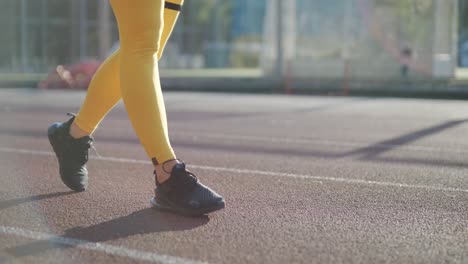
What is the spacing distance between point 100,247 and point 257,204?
1169 mm

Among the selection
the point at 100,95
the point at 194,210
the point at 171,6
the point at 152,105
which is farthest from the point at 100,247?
the point at 171,6

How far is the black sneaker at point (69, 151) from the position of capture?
3.82 m

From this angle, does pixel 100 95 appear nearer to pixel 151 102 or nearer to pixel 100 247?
pixel 151 102

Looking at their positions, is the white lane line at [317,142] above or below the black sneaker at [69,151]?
below

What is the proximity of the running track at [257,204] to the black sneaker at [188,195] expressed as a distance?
73 millimetres

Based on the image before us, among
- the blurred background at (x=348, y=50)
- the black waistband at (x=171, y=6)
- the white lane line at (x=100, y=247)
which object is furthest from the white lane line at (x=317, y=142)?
the blurred background at (x=348, y=50)

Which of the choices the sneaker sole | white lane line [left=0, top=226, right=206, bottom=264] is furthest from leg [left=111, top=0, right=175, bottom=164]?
white lane line [left=0, top=226, right=206, bottom=264]

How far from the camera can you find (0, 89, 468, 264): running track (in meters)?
2.84

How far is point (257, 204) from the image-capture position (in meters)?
3.76

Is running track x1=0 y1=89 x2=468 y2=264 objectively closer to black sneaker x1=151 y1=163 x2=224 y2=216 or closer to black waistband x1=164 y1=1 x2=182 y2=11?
black sneaker x1=151 y1=163 x2=224 y2=216

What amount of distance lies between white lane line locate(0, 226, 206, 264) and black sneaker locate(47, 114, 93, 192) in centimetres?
70

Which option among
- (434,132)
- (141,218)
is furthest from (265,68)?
(141,218)

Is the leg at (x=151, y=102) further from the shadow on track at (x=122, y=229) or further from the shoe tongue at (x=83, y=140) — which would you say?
the shoe tongue at (x=83, y=140)

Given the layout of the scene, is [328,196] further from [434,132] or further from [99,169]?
[434,132]
